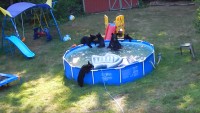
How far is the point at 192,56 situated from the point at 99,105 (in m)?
4.03

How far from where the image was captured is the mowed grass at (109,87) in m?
8.12

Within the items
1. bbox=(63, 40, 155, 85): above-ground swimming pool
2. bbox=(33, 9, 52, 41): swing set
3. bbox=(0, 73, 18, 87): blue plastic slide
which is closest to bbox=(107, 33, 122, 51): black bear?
bbox=(63, 40, 155, 85): above-ground swimming pool

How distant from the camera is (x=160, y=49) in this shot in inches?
470

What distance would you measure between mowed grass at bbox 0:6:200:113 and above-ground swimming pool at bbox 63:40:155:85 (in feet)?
0.66

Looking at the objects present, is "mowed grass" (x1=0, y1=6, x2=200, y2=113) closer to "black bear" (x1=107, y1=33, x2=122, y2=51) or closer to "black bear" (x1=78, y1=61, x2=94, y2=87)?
"black bear" (x1=78, y1=61, x2=94, y2=87)

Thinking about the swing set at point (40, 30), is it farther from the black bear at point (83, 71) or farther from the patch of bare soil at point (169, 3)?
the patch of bare soil at point (169, 3)

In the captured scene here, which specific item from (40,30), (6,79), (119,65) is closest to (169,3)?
(40,30)

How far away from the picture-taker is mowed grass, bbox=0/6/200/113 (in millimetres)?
8117

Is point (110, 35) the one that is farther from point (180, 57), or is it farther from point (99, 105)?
point (99, 105)

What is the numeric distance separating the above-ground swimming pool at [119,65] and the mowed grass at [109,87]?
202mm

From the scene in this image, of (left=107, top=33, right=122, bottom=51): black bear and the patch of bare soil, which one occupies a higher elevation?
(left=107, top=33, right=122, bottom=51): black bear

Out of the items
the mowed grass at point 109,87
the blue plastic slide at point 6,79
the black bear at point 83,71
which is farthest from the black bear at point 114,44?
the blue plastic slide at point 6,79

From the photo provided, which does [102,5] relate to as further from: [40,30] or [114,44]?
[114,44]

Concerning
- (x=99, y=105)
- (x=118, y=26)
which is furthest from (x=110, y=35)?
(x=99, y=105)
